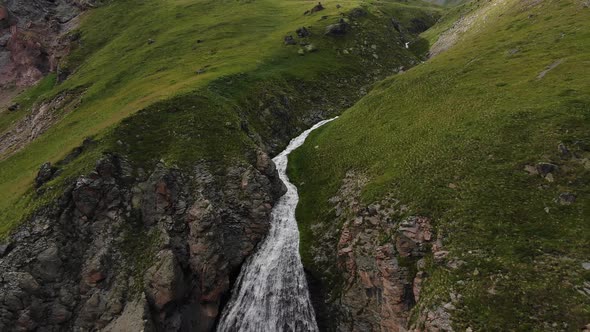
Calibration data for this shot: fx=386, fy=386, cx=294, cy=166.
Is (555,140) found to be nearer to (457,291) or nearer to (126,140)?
(457,291)

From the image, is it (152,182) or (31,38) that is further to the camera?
(31,38)

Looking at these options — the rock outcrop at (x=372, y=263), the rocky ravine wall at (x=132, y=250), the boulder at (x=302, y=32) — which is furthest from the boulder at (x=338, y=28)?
the rock outcrop at (x=372, y=263)

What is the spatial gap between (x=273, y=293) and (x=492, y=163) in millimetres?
24343

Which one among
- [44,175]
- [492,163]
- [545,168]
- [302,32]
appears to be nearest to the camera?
[545,168]

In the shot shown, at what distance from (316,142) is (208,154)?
18.5 m

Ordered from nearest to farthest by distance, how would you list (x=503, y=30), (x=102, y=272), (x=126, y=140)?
(x=102, y=272)
(x=126, y=140)
(x=503, y=30)

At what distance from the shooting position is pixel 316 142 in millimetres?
60125

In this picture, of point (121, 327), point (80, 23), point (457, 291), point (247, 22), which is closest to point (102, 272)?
point (121, 327)

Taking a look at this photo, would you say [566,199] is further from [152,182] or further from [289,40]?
[289,40]

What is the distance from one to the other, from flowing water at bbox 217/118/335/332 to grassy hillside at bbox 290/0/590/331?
2.20 meters

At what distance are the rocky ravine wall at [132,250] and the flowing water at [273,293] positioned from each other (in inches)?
57.8

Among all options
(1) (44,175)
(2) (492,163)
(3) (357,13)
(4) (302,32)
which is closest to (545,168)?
(2) (492,163)

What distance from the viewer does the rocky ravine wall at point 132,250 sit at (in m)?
35.2

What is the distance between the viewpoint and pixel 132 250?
3916cm
